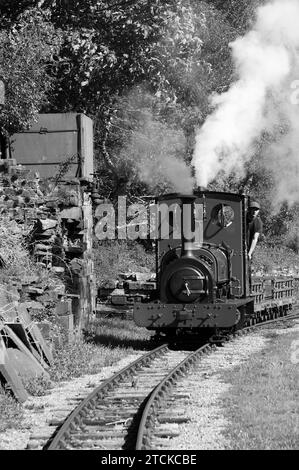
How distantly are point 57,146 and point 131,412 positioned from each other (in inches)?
492

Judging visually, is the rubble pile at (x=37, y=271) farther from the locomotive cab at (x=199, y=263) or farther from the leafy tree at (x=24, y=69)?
the leafy tree at (x=24, y=69)

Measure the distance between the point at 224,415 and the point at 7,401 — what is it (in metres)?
2.51

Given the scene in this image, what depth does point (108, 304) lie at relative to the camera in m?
22.4

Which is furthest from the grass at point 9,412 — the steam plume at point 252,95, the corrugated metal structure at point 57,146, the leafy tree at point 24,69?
the leafy tree at point 24,69

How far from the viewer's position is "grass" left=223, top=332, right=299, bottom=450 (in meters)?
7.95

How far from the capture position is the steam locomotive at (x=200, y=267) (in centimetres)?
1473

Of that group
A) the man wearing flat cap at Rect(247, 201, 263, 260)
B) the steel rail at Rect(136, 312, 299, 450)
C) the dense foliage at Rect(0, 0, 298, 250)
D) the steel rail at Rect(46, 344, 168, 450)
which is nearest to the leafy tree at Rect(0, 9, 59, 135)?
the dense foliage at Rect(0, 0, 298, 250)

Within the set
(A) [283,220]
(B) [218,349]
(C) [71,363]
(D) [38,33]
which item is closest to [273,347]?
(B) [218,349]

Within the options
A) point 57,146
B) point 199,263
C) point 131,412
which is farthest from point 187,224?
point 57,146

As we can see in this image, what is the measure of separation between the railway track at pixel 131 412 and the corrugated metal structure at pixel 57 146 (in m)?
8.35

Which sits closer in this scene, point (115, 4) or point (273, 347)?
point (273, 347)

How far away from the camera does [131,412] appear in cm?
954

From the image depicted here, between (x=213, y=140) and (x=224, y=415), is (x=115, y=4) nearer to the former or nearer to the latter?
(x=213, y=140)

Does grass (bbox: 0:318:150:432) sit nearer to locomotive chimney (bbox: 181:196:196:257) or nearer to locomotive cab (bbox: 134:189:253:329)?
locomotive cab (bbox: 134:189:253:329)
